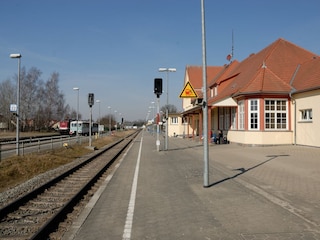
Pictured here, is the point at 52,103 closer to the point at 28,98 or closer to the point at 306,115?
the point at 28,98

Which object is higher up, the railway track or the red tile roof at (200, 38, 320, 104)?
the red tile roof at (200, 38, 320, 104)

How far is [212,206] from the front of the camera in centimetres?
725

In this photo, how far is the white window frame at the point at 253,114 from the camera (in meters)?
24.8

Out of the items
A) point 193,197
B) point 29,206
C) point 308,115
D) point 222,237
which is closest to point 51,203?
point 29,206

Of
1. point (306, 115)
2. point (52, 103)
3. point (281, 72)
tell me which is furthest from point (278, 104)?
point (52, 103)

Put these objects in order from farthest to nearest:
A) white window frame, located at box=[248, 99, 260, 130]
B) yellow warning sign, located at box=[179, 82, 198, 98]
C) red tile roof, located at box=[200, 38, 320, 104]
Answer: white window frame, located at box=[248, 99, 260, 130]
red tile roof, located at box=[200, 38, 320, 104]
yellow warning sign, located at box=[179, 82, 198, 98]

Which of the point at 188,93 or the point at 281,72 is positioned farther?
the point at 281,72

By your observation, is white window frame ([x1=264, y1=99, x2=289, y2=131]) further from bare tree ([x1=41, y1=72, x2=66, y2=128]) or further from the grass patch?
bare tree ([x1=41, y1=72, x2=66, y2=128])

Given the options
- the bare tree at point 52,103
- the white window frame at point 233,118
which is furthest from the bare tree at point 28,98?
the white window frame at point 233,118

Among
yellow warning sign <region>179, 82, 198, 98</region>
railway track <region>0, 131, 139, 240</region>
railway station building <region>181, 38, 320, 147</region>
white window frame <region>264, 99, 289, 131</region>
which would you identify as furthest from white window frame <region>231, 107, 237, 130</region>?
railway track <region>0, 131, 139, 240</region>

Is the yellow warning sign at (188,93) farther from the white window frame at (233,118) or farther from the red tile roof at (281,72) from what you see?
the white window frame at (233,118)

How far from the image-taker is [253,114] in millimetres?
24922

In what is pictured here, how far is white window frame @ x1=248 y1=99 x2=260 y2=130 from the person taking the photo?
24752mm

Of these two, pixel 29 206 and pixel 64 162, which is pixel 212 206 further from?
pixel 64 162
